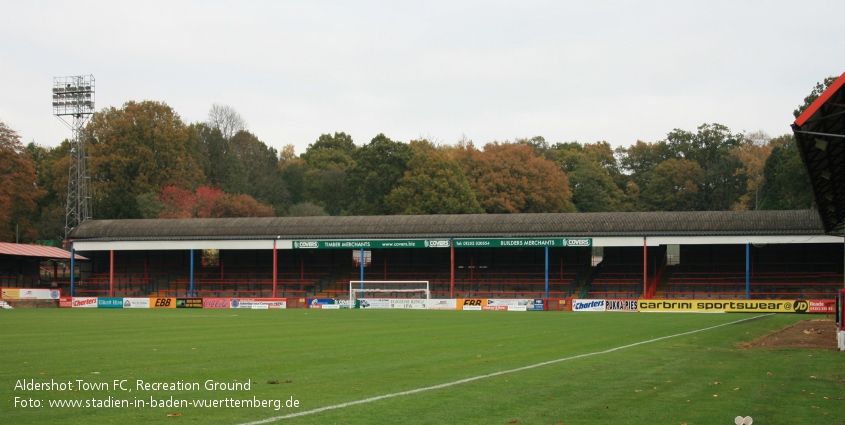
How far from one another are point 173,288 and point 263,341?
45.2 metres

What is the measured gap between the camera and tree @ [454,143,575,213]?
289 feet

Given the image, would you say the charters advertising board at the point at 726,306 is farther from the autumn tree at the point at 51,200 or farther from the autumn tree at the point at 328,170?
the autumn tree at the point at 51,200

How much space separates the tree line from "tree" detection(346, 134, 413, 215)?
0.12 meters

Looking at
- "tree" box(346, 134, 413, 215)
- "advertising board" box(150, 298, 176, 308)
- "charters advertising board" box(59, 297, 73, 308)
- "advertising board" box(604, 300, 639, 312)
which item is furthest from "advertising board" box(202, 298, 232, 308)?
"tree" box(346, 134, 413, 215)

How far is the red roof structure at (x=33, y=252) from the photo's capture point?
59.4 metres

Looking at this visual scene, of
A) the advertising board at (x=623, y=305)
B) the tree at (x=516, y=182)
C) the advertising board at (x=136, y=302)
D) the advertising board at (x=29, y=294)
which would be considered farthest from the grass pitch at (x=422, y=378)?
the tree at (x=516, y=182)

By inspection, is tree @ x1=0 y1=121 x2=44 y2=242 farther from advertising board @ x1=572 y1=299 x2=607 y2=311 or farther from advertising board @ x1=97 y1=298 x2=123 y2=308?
advertising board @ x1=572 y1=299 x2=607 y2=311

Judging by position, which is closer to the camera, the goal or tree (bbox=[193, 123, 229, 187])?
the goal

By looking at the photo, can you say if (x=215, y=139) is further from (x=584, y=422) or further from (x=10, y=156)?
(x=584, y=422)

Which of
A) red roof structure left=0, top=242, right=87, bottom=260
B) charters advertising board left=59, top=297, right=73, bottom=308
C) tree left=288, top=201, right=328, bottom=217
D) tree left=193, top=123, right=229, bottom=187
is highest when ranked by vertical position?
tree left=193, top=123, right=229, bottom=187

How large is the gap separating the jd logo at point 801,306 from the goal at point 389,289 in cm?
2198

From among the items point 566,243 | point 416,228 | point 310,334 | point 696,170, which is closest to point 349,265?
point 416,228

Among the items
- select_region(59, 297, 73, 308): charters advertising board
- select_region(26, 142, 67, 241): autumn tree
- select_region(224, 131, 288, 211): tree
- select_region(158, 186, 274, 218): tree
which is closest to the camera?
select_region(59, 297, 73, 308): charters advertising board

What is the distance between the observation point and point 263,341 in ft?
70.8
